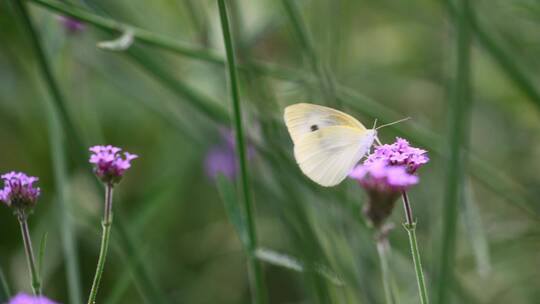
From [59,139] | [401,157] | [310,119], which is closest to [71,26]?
[59,139]

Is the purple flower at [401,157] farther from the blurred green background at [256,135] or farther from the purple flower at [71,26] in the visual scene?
the purple flower at [71,26]

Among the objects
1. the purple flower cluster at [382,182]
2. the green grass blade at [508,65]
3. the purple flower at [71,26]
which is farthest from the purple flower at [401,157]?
the purple flower at [71,26]

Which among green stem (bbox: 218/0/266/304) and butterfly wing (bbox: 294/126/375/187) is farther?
butterfly wing (bbox: 294/126/375/187)

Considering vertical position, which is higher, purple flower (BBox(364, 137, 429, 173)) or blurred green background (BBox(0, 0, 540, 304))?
blurred green background (BBox(0, 0, 540, 304))

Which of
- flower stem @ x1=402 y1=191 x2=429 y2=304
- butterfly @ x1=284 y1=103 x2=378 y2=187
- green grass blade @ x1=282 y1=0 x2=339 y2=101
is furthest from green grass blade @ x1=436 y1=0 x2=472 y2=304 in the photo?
green grass blade @ x1=282 y1=0 x2=339 y2=101

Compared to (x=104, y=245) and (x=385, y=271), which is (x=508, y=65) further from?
(x=104, y=245)

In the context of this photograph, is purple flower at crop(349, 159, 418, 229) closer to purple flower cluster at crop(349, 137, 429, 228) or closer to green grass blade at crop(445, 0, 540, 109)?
purple flower cluster at crop(349, 137, 429, 228)

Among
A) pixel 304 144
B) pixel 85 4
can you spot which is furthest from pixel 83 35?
pixel 304 144

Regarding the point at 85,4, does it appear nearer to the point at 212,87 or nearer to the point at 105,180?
the point at 105,180
